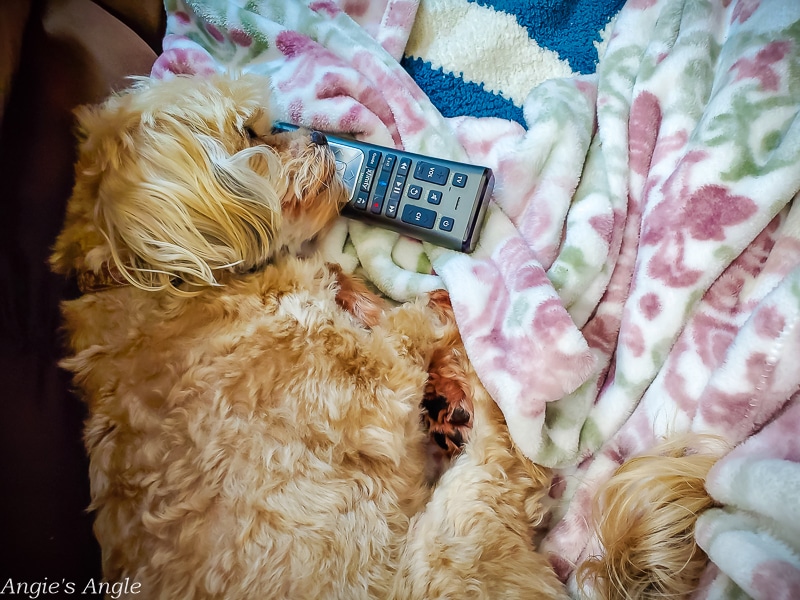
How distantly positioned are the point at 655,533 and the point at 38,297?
2.88 feet

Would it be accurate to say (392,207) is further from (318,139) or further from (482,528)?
(482,528)

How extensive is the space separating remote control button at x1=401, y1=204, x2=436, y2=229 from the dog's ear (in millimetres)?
207

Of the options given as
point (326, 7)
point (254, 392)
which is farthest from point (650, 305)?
point (326, 7)

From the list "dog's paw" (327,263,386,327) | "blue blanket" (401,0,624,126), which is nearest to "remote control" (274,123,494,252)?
"dog's paw" (327,263,386,327)

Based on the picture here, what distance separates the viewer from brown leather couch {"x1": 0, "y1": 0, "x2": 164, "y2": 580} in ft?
2.35

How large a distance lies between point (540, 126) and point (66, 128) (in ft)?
2.49

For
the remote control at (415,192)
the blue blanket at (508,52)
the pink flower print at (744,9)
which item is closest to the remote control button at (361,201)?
the remote control at (415,192)

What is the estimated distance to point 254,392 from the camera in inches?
31.6

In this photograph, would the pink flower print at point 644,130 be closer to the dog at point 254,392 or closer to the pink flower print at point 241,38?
the dog at point 254,392

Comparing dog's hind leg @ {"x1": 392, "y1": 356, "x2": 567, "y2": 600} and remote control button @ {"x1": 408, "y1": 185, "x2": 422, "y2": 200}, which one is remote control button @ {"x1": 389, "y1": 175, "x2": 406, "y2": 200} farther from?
dog's hind leg @ {"x1": 392, "y1": 356, "x2": 567, "y2": 600}

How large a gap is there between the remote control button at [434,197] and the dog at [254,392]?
15 centimetres

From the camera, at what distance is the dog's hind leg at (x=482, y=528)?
780mm

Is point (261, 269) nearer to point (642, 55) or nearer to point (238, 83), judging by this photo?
point (238, 83)

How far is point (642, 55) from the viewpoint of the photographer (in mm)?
1010
